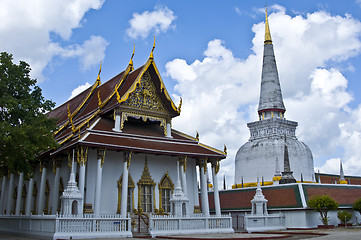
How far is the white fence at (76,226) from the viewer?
14.5m

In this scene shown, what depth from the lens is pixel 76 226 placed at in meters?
14.8

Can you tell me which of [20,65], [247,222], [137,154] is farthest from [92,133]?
[247,222]

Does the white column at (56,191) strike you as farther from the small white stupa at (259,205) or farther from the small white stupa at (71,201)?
the small white stupa at (259,205)

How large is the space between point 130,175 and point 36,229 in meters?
5.33

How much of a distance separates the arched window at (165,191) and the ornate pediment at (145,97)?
3.66m

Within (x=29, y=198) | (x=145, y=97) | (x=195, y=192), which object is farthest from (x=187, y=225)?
(x=29, y=198)

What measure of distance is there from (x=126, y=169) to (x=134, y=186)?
1.72 meters

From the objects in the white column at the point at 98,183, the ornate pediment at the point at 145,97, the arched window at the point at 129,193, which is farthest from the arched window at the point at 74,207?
the ornate pediment at the point at 145,97

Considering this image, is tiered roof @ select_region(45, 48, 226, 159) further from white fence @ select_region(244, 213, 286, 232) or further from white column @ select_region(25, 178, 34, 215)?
white fence @ select_region(244, 213, 286, 232)

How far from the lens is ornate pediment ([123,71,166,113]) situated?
21.0 m

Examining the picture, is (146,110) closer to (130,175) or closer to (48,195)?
(130,175)

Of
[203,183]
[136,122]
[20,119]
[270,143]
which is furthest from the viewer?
[270,143]

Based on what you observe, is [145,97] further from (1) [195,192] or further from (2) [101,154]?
(1) [195,192]

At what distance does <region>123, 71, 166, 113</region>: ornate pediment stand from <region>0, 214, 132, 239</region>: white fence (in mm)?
6664
